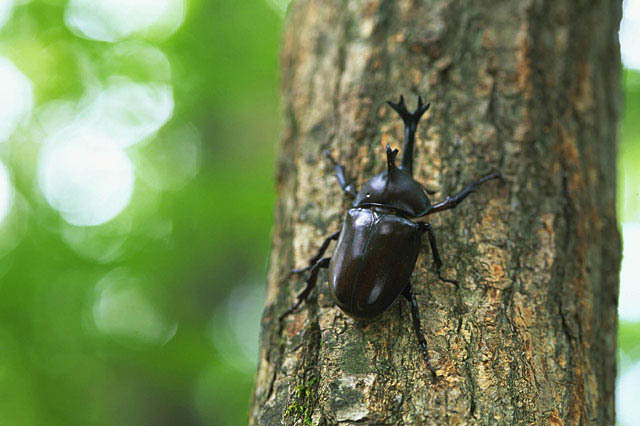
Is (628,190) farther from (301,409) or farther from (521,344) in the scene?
(301,409)

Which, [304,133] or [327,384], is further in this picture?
[304,133]

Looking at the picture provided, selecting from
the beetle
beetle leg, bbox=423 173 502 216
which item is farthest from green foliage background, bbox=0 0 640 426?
the beetle

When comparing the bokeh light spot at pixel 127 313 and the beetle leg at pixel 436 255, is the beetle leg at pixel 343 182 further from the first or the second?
the bokeh light spot at pixel 127 313

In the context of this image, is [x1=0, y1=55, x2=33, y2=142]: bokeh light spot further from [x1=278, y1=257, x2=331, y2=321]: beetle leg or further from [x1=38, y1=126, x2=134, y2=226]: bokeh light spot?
[x1=278, y1=257, x2=331, y2=321]: beetle leg

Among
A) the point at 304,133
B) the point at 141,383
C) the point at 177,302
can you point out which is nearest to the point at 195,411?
the point at 141,383

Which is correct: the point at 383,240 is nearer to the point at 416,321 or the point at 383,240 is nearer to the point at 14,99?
the point at 416,321

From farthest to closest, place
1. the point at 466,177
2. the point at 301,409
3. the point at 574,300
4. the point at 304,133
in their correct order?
1. the point at 304,133
2. the point at 466,177
3. the point at 574,300
4. the point at 301,409

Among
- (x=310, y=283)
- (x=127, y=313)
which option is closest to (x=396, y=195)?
(x=310, y=283)

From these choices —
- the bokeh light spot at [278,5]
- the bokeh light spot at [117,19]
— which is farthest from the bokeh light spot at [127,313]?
the bokeh light spot at [278,5]
